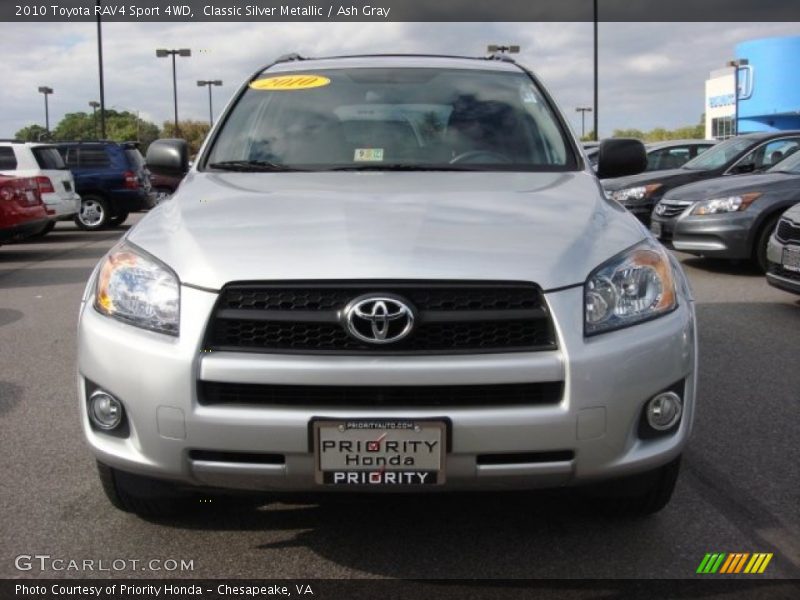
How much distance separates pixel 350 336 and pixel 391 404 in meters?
0.23

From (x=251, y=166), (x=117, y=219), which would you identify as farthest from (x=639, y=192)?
(x=117, y=219)

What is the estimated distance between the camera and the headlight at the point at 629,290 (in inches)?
107

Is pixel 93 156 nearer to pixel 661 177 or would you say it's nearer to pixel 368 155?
pixel 661 177

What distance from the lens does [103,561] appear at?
300cm

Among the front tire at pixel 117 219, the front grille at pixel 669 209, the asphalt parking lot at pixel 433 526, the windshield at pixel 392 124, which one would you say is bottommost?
the front tire at pixel 117 219

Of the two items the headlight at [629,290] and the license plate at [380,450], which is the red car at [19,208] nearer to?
the license plate at [380,450]

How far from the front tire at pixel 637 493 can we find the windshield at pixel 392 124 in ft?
4.62

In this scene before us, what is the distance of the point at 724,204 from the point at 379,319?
7.97 m

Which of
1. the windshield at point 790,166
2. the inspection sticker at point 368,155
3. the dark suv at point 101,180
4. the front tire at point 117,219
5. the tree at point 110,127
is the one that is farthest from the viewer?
the tree at point 110,127

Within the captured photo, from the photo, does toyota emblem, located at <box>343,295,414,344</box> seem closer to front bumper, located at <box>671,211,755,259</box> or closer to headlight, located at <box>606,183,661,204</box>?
front bumper, located at <box>671,211,755,259</box>

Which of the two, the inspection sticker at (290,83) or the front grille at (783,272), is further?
the front grille at (783,272)

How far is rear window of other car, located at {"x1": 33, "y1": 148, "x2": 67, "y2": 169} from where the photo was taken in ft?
51.1

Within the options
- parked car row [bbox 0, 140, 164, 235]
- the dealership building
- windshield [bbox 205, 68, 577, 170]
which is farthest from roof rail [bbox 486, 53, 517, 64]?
the dealership building
